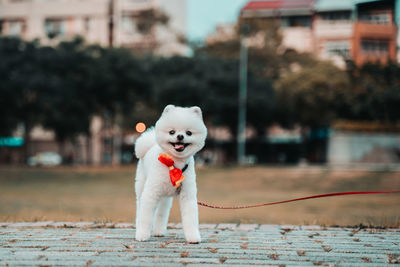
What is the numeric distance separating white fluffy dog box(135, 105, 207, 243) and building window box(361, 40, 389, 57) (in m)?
39.8

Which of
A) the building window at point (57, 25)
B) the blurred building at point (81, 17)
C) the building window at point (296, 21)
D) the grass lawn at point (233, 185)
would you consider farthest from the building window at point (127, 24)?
the grass lawn at point (233, 185)

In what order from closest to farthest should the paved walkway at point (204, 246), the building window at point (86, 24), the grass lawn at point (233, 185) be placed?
the paved walkway at point (204, 246)
the grass lawn at point (233, 185)
the building window at point (86, 24)

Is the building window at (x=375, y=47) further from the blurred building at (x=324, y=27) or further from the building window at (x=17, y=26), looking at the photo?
the building window at (x=17, y=26)

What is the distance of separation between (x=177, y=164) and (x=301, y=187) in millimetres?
18670

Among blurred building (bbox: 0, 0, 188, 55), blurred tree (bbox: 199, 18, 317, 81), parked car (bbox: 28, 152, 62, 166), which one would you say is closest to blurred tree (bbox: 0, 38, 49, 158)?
blurred tree (bbox: 199, 18, 317, 81)

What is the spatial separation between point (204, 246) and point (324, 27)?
45282 mm

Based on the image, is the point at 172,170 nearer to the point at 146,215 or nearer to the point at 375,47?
the point at 146,215

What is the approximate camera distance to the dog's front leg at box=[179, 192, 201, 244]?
Answer: 456 centimetres

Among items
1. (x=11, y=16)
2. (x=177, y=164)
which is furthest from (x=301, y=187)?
(x=11, y=16)

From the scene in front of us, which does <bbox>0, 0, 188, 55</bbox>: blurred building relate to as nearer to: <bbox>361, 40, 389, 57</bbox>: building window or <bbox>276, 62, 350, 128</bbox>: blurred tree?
<bbox>276, 62, 350, 128</bbox>: blurred tree

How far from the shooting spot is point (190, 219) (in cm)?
467

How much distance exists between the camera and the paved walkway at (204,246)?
3.79 metres

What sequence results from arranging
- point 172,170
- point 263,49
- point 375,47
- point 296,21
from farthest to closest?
point 296,21 < point 375,47 < point 263,49 < point 172,170

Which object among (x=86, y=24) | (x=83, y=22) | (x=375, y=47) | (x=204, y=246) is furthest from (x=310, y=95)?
(x=204, y=246)
